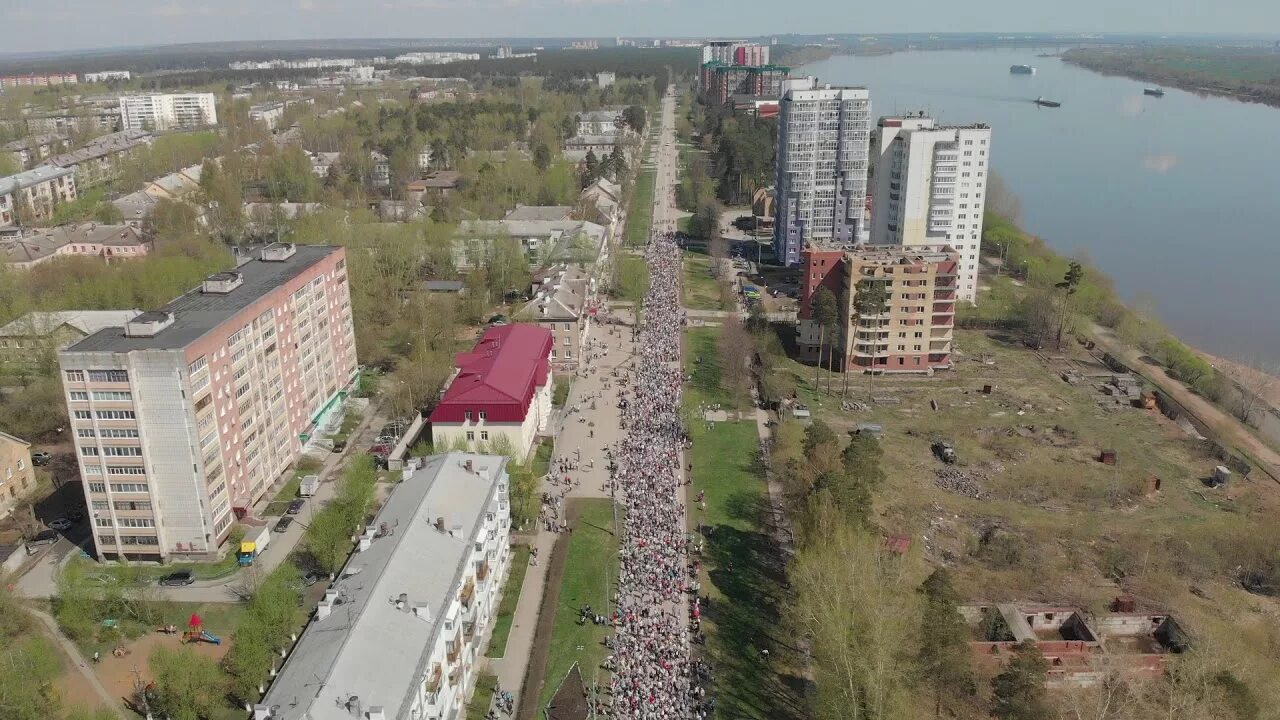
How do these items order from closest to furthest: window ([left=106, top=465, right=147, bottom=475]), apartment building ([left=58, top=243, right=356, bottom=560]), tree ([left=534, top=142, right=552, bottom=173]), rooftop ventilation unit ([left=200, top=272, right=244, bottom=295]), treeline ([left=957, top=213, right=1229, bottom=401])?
apartment building ([left=58, top=243, right=356, bottom=560]) → window ([left=106, top=465, right=147, bottom=475]) → rooftop ventilation unit ([left=200, top=272, right=244, bottom=295]) → treeline ([left=957, top=213, right=1229, bottom=401]) → tree ([left=534, top=142, right=552, bottom=173])

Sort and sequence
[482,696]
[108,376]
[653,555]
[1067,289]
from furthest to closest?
1. [1067,289]
2. [653,555]
3. [108,376]
4. [482,696]

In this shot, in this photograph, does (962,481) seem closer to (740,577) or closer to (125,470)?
(740,577)

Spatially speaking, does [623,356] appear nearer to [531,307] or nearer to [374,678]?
[531,307]

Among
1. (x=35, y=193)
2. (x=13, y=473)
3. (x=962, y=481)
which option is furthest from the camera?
(x=35, y=193)

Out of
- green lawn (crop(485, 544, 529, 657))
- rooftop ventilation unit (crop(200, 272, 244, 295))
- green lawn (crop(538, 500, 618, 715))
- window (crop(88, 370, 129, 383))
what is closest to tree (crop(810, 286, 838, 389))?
green lawn (crop(538, 500, 618, 715))

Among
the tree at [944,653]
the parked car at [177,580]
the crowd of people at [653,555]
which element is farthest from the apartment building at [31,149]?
the tree at [944,653]

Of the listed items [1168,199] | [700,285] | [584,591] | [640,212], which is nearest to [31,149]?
[640,212]

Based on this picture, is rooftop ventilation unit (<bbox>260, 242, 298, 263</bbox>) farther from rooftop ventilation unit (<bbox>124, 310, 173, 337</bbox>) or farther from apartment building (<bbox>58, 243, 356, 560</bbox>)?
rooftop ventilation unit (<bbox>124, 310, 173, 337</bbox>)
